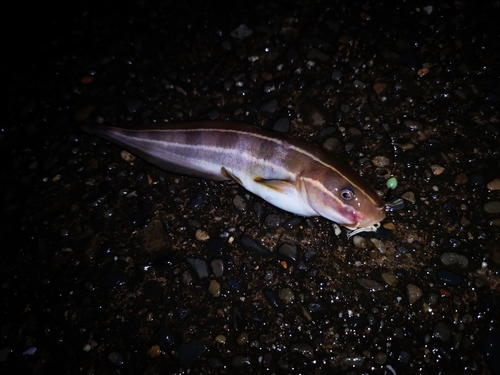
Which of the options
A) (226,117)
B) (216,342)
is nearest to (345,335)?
(216,342)

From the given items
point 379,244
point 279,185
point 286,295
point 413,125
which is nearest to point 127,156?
point 279,185

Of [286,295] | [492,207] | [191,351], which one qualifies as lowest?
[191,351]

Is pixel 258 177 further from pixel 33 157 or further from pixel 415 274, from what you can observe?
pixel 33 157

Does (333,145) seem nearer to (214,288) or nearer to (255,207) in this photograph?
(255,207)

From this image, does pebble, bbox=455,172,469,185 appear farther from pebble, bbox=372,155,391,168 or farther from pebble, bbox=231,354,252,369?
pebble, bbox=231,354,252,369

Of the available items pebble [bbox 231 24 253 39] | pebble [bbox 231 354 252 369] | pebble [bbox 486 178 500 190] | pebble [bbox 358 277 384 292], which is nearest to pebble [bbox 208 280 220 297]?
pebble [bbox 231 354 252 369]

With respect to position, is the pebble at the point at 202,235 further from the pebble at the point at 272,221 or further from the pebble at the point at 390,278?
the pebble at the point at 390,278

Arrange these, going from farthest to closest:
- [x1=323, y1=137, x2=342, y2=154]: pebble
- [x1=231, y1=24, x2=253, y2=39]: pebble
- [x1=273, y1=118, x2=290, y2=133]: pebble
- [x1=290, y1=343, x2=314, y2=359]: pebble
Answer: [x1=231, y1=24, x2=253, y2=39]: pebble, [x1=273, y1=118, x2=290, y2=133]: pebble, [x1=323, y1=137, x2=342, y2=154]: pebble, [x1=290, y1=343, x2=314, y2=359]: pebble
